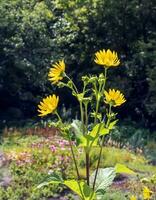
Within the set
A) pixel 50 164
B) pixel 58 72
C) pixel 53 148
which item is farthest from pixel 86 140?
Result: pixel 53 148

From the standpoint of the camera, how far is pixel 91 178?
269cm

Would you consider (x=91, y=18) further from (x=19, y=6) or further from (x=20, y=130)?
(x=20, y=130)

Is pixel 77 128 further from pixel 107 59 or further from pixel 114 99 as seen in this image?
pixel 107 59

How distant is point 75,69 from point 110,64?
42.8ft

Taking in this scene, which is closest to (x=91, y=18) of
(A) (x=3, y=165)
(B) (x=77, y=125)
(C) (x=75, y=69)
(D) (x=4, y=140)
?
(C) (x=75, y=69)

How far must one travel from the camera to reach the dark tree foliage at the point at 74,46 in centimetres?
1470

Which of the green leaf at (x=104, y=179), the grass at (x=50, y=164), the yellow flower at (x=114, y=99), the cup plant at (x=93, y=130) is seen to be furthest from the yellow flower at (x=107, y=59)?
the grass at (x=50, y=164)

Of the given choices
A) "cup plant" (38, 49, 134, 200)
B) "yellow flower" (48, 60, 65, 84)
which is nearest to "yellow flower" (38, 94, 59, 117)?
"cup plant" (38, 49, 134, 200)

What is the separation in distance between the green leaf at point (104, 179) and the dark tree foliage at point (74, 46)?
11.6 m

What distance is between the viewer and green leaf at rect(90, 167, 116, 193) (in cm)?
258

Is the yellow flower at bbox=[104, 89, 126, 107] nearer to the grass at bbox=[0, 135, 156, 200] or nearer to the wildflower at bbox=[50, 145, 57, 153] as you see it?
the grass at bbox=[0, 135, 156, 200]

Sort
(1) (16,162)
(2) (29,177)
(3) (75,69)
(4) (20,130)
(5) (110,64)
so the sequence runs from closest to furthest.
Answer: (5) (110,64)
(2) (29,177)
(1) (16,162)
(4) (20,130)
(3) (75,69)

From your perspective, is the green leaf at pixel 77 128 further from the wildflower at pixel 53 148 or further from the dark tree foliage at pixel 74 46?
the dark tree foliage at pixel 74 46

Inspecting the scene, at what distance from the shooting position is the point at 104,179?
103 inches
